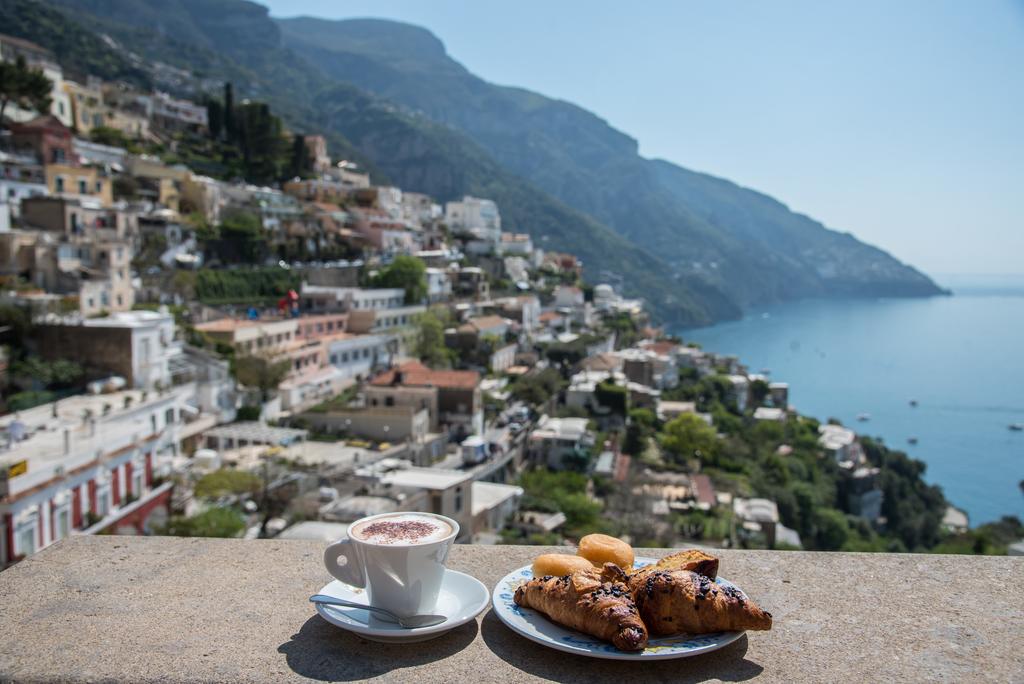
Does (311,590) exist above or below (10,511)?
above

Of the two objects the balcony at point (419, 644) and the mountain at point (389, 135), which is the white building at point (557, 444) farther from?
the mountain at point (389, 135)

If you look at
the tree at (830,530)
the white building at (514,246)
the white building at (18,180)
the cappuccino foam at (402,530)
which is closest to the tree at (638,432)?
the tree at (830,530)

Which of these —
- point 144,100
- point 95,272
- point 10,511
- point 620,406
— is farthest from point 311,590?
point 144,100

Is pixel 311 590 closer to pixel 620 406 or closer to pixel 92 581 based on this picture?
pixel 92 581

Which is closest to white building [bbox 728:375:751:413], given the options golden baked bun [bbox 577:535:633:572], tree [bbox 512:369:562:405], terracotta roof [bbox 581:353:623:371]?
terracotta roof [bbox 581:353:623:371]

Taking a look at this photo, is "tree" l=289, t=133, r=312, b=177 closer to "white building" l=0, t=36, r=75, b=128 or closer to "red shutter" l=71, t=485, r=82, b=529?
"white building" l=0, t=36, r=75, b=128

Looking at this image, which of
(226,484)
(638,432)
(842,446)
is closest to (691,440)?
(638,432)

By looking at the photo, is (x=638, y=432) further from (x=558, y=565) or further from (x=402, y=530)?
(x=402, y=530)
